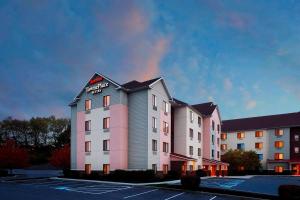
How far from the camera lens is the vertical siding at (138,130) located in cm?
3968

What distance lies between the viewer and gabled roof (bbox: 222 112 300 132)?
73.8m

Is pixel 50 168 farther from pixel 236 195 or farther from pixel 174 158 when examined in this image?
pixel 236 195

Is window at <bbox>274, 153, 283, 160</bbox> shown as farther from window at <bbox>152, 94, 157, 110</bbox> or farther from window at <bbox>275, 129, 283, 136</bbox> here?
window at <bbox>152, 94, 157, 110</bbox>

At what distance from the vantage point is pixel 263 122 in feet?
258

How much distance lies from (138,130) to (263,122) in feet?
158

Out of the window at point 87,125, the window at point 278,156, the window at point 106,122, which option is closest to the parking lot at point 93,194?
the window at point 106,122

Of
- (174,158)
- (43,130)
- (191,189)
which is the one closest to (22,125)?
(43,130)

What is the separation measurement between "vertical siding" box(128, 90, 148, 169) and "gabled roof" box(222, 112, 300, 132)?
4507 cm

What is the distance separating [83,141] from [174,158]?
42.3 ft

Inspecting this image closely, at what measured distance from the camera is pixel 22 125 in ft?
328

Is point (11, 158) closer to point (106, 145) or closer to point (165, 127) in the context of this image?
point (106, 145)

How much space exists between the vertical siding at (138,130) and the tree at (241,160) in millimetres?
33726

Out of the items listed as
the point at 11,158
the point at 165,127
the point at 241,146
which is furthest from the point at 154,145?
the point at 241,146

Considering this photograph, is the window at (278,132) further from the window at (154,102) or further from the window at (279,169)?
the window at (154,102)
